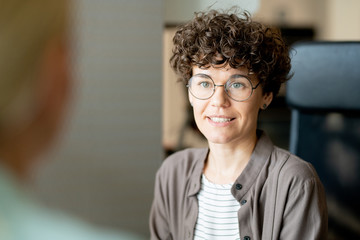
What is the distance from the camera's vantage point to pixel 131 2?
1373 millimetres

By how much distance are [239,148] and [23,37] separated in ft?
2.39

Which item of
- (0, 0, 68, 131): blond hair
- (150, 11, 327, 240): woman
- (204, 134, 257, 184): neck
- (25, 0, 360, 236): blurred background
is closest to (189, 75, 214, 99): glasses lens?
(150, 11, 327, 240): woman

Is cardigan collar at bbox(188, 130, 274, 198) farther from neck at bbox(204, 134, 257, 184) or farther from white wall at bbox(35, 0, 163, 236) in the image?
white wall at bbox(35, 0, 163, 236)

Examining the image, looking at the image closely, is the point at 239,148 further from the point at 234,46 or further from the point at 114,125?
the point at 114,125

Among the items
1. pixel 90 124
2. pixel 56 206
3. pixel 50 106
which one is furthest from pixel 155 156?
pixel 50 106

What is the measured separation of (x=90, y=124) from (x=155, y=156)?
29 centimetres

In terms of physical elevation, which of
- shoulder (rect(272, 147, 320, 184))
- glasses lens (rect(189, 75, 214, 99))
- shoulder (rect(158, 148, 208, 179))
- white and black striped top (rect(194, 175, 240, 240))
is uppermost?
glasses lens (rect(189, 75, 214, 99))

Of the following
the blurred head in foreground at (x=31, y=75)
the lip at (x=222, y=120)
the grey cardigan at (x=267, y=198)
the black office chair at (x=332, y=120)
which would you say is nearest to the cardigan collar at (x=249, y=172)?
the grey cardigan at (x=267, y=198)

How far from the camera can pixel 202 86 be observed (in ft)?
3.38

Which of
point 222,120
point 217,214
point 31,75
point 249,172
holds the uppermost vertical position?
point 31,75

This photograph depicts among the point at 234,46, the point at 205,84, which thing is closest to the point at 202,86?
the point at 205,84

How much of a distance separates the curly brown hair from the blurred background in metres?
0.27

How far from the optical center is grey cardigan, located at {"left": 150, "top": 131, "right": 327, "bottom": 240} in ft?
3.21

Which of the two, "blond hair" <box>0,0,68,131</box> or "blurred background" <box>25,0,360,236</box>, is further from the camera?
"blurred background" <box>25,0,360,236</box>
